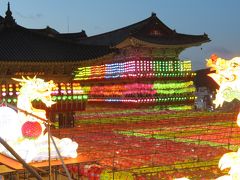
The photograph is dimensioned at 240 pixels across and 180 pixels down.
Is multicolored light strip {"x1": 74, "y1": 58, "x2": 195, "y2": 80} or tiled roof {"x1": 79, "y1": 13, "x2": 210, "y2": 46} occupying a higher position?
tiled roof {"x1": 79, "y1": 13, "x2": 210, "y2": 46}

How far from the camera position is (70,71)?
24938 mm

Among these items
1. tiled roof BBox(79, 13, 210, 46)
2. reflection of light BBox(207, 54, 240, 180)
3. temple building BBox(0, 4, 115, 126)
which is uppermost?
tiled roof BBox(79, 13, 210, 46)

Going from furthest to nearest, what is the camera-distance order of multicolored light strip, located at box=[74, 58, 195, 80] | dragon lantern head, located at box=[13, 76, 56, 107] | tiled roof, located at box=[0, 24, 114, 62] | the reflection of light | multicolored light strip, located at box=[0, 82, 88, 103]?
multicolored light strip, located at box=[74, 58, 195, 80]
tiled roof, located at box=[0, 24, 114, 62]
multicolored light strip, located at box=[0, 82, 88, 103]
dragon lantern head, located at box=[13, 76, 56, 107]
the reflection of light

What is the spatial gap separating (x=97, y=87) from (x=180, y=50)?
10.5 metres

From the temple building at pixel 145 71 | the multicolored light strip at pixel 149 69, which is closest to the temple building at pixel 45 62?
the temple building at pixel 145 71

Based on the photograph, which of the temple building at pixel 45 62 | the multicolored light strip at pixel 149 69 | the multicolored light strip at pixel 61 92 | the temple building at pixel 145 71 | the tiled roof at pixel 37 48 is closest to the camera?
the multicolored light strip at pixel 61 92

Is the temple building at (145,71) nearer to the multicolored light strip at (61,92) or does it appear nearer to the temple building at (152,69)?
the temple building at (152,69)

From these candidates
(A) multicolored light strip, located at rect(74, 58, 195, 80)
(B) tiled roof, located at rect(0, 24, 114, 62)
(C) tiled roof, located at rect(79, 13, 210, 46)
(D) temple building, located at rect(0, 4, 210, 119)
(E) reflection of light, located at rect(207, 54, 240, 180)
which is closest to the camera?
(E) reflection of light, located at rect(207, 54, 240, 180)

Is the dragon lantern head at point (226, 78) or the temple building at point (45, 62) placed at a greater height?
the temple building at point (45, 62)

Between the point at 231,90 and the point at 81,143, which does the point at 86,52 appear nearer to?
the point at 81,143

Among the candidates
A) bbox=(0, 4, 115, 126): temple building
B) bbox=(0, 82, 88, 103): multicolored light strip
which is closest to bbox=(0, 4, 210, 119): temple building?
bbox=(0, 4, 115, 126): temple building

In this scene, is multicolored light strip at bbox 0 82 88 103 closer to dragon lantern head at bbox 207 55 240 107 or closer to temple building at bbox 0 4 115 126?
temple building at bbox 0 4 115 126

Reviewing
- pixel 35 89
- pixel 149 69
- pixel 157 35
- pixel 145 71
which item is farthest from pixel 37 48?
pixel 157 35

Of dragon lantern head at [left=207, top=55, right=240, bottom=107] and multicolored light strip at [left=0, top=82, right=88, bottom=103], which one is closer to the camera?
dragon lantern head at [left=207, top=55, right=240, bottom=107]
